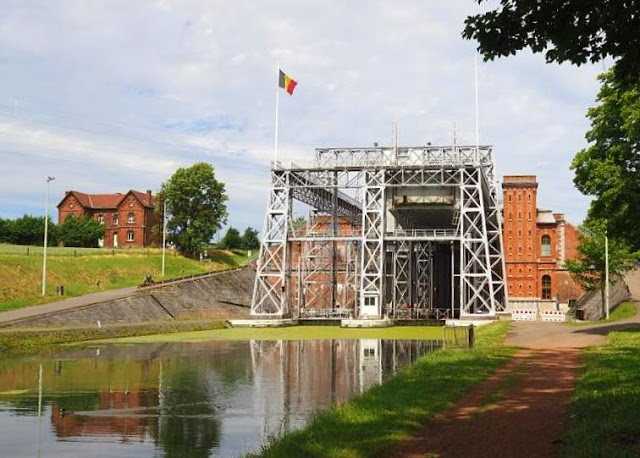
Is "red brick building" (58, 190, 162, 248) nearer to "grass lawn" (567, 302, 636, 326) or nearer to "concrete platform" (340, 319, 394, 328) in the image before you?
"concrete platform" (340, 319, 394, 328)

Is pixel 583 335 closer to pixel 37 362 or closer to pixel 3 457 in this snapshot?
pixel 37 362

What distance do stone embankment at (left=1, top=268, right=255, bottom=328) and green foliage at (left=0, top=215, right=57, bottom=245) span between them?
1095 inches

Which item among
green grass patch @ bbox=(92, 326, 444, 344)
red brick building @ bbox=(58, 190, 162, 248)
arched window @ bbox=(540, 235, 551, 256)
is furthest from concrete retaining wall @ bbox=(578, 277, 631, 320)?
red brick building @ bbox=(58, 190, 162, 248)

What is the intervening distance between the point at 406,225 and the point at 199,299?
71.5ft

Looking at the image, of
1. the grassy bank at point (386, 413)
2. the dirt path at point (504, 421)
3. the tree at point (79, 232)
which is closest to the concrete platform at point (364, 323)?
the grassy bank at point (386, 413)

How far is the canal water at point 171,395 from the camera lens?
14.2m

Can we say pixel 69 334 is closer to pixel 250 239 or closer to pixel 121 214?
pixel 121 214

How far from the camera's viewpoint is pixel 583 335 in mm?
31656

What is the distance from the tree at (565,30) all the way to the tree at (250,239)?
375 ft

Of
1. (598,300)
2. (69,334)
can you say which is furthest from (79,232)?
(598,300)

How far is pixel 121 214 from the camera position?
9969 cm

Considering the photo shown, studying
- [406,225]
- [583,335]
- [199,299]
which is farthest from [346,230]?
[583,335]

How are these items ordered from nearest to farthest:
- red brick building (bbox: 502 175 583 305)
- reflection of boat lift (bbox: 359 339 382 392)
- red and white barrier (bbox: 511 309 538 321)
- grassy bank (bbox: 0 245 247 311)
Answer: reflection of boat lift (bbox: 359 339 382 392)
grassy bank (bbox: 0 245 247 311)
red and white barrier (bbox: 511 309 538 321)
red brick building (bbox: 502 175 583 305)

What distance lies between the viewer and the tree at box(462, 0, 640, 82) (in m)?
9.57
